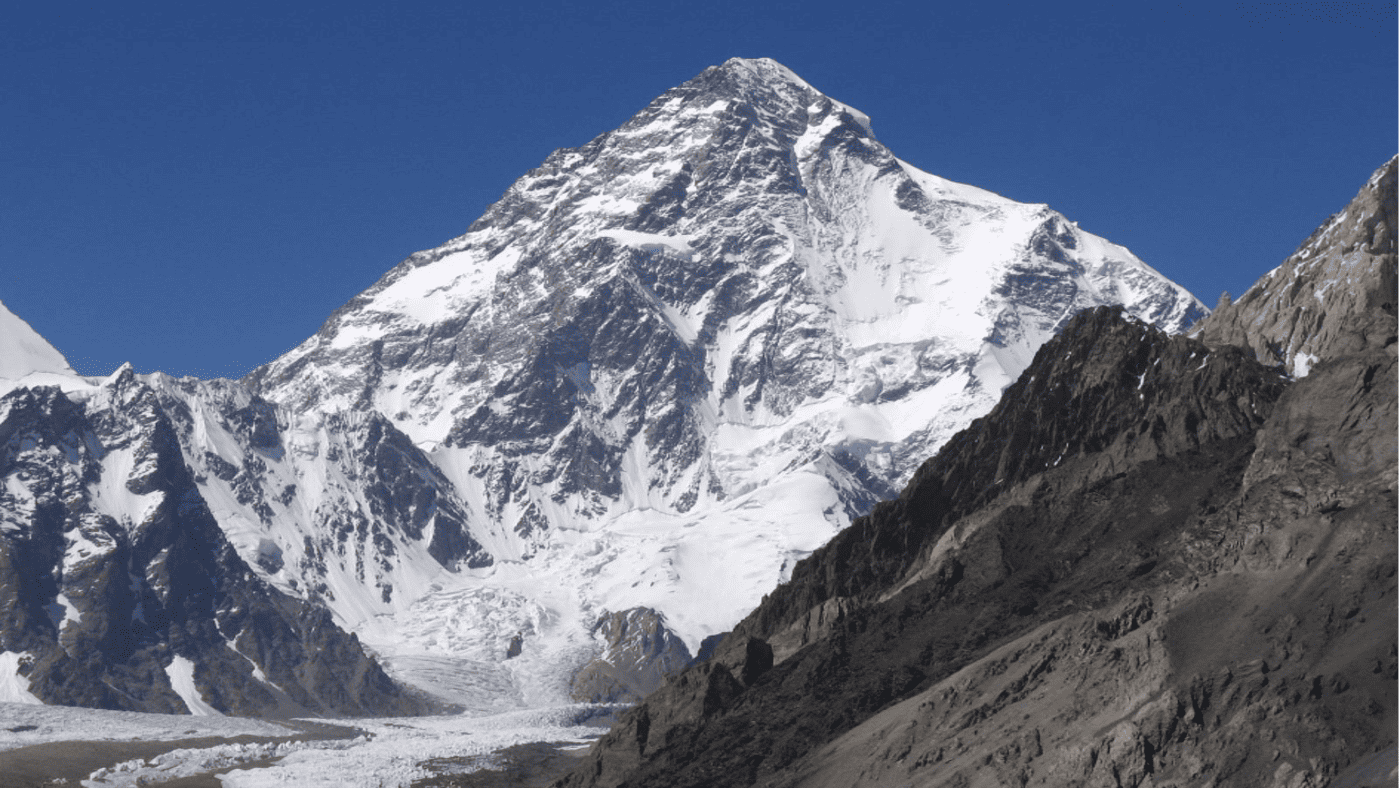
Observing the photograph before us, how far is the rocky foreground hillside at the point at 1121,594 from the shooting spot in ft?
256

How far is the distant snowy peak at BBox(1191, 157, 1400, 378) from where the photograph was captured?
112m

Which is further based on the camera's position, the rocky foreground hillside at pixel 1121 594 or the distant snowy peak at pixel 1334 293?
the distant snowy peak at pixel 1334 293

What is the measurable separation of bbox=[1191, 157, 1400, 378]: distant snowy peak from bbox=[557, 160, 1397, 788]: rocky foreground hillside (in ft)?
0.82

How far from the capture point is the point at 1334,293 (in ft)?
386

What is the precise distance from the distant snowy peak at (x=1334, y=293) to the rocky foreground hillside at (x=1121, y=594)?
0.82 ft

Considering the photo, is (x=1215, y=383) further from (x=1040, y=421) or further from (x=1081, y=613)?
(x=1081, y=613)

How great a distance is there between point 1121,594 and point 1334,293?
31114 mm

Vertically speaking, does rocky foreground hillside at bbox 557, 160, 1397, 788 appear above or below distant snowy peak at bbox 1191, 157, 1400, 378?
below

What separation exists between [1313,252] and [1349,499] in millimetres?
41266

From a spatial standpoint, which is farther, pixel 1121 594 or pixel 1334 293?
pixel 1334 293

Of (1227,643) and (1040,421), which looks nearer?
(1227,643)

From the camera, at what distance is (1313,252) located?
124 m

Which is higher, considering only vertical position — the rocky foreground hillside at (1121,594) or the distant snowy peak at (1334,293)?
the distant snowy peak at (1334,293)

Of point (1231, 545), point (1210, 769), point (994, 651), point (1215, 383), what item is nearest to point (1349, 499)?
point (1231, 545)
